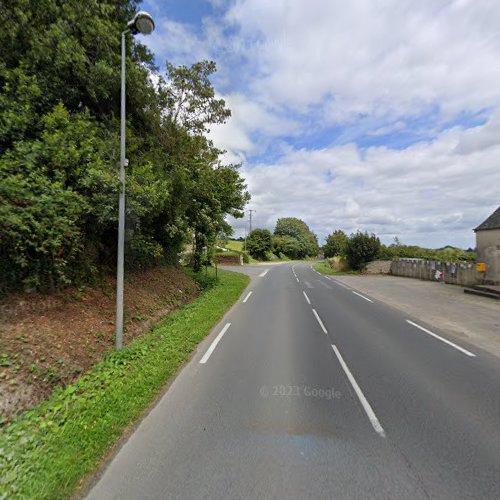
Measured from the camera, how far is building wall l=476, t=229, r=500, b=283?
54.8 feet

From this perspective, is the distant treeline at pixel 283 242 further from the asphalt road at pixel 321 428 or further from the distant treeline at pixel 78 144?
the asphalt road at pixel 321 428

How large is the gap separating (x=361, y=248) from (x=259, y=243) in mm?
37410

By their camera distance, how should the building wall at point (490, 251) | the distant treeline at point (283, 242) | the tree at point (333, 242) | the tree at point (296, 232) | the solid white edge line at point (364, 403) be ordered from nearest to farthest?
the solid white edge line at point (364, 403)
the building wall at point (490, 251)
the tree at point (333, 242)
the distant treeline at point (283, 242)
the tree at point (296, 232)

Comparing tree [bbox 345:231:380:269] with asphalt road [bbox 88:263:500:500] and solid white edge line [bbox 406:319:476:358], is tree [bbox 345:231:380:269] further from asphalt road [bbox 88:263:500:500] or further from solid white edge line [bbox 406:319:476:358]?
asphalt road [bbox 88:263:500:500]

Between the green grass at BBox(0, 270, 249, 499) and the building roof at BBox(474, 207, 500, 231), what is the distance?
20.5m

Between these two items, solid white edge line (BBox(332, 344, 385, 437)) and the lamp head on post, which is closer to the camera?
solid white edge line (BBox(332, 344, 385, 437))

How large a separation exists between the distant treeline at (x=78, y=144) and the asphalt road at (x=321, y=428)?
15.2ft

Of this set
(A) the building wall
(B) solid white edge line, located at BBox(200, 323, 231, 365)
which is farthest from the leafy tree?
(B) solid white edge line, located at BBox(200, 323, 231, 365)

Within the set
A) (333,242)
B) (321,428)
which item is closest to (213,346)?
(321,428)

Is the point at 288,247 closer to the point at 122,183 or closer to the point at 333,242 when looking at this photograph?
the point at 333,242

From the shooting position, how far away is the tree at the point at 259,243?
66.1 metres

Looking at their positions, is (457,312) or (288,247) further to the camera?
(288,247)

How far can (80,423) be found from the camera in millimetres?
3441

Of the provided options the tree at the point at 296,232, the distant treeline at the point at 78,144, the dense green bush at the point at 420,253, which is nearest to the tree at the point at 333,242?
the dense green bush at the point at 420,253
